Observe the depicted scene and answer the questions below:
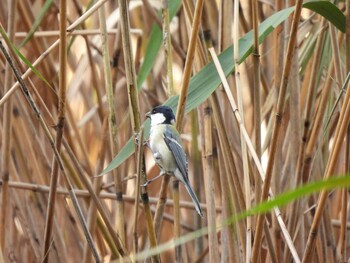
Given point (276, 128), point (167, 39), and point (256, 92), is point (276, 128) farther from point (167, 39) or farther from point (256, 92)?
point (167, 39)

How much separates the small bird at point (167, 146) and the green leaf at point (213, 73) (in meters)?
0.20

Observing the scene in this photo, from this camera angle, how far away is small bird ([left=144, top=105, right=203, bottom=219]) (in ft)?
5.45

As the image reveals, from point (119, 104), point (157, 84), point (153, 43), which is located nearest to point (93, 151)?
point (119, 104)

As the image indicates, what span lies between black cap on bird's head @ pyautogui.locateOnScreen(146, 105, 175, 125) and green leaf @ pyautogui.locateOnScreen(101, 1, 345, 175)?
149mm

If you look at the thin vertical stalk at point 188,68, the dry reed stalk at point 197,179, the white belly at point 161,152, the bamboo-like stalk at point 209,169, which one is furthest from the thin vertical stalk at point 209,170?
the dry reed stalk at point 197,179

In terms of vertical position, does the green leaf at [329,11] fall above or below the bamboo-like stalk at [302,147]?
above

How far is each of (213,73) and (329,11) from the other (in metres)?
0.27

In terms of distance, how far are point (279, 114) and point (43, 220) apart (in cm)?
102

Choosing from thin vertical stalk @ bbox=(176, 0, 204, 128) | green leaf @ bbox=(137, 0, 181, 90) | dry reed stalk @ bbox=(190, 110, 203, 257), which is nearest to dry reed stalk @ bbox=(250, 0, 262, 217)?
thin vertical stalk @ bbox=(176, 0, 204, 128)

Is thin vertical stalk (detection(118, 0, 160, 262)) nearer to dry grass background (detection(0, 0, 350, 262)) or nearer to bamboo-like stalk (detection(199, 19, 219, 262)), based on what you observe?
dry grass background (detection(0, 0, 350, 262))

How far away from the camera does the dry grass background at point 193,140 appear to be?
1346 mm

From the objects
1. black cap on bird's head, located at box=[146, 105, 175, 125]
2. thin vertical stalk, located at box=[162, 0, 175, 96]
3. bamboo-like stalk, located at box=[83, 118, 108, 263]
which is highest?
thin vertical stalk, located at box=[162, 0, 175, 96]

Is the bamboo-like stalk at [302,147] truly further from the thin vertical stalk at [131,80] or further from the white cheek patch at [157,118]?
the thin vertical stalk at [131,80]

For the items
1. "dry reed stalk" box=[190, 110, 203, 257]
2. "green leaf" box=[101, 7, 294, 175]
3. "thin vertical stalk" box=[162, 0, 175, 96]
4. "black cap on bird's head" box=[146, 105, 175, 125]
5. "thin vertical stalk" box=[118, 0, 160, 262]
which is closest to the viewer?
"thin vertical stalk" box=[118, 0, 160, 262]
